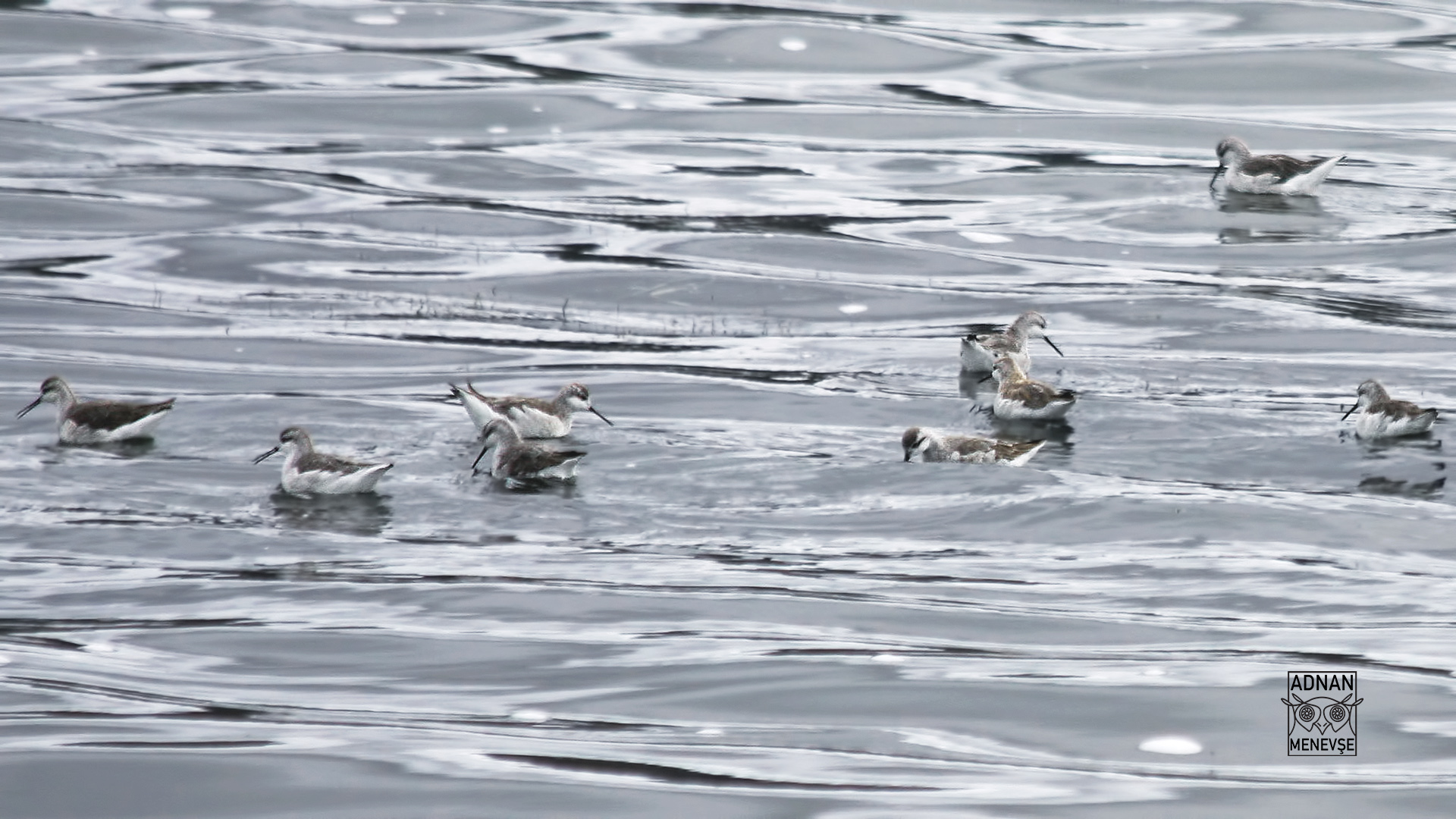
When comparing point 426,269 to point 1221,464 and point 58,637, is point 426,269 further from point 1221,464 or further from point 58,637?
point 58,637

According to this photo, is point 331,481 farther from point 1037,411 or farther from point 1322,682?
point 1322,682

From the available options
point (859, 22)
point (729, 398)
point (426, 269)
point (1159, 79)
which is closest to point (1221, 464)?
point (729, 398)

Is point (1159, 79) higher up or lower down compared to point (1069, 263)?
higher up

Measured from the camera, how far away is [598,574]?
1336 cm

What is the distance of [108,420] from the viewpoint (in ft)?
58.2

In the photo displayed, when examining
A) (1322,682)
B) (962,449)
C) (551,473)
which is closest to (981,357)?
(962,449)

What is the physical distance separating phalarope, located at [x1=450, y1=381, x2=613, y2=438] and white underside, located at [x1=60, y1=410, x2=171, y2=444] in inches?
102

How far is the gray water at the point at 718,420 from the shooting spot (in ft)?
31.4

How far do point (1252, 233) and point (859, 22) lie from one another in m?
17.9

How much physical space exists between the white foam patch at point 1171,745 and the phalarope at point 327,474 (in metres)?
7.89

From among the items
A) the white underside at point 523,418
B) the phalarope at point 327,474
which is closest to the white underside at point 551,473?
the phalarope at point 327,474

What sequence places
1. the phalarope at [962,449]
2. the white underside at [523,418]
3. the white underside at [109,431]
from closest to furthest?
the phalarope at [962,449]
the white underside at [109,431]
the white underside at [523,418]

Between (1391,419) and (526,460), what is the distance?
7.13 m

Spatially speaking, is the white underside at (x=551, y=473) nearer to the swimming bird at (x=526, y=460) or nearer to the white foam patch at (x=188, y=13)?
the swimming bird at (x=526, y=460)
